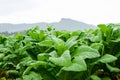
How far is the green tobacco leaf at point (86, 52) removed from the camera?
267cm

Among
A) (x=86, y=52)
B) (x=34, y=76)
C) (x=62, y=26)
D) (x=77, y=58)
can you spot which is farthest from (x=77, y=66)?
(x=62, y=26)

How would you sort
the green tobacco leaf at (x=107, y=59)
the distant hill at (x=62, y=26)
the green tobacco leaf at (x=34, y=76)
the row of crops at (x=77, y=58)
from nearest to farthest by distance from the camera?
the row of crops at (x=77, y=58) < the green tobacco leaf at (x=107, y=59) < the green tobacco leaf at (x=34, y=76) < the distant hill at (x=62, y=26)

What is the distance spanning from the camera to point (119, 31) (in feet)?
10.3

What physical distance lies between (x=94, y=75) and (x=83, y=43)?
37 centimetres

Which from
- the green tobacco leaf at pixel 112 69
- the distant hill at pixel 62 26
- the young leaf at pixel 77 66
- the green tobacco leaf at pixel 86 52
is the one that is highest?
the green tobacco leaf at pixel 86 52

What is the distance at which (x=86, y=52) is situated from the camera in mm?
2721

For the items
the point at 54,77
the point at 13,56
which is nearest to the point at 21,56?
the point at 13,56

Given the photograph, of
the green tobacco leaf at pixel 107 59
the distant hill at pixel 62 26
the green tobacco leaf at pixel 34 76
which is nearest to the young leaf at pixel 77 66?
the green tobacco leaf at pixel 107 59

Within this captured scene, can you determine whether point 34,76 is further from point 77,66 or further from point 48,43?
point 77,66

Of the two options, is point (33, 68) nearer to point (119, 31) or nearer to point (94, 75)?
point (94, 75)

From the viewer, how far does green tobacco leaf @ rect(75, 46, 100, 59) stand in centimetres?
267

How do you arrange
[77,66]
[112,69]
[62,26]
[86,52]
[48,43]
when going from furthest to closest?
[62,26], [48,43], [112,69], [86,52], [77,66]

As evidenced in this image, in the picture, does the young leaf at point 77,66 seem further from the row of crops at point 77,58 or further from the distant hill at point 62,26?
the distant hill at point 62,26

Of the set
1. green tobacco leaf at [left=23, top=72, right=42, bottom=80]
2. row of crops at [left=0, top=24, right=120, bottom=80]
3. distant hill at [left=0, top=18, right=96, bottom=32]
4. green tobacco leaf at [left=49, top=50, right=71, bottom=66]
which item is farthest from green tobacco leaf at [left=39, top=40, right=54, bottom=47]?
distant hill at [left=0, top=18, right=96, bottom=32]
